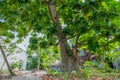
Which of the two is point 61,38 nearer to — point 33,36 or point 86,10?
point 33,36

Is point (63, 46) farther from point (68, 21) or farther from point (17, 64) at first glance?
point (17, 64)

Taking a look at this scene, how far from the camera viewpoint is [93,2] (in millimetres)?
5211

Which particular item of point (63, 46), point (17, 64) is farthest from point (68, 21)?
point (17, 64)

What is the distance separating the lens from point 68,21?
23.6ft

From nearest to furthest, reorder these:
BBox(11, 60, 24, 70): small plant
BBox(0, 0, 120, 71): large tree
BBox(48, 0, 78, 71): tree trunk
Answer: BBox(0, 0, 120, 71): large tree → BBox(48, 0, 78, 71): tree trunk → BBox(11, 60, 24, 70): small plant

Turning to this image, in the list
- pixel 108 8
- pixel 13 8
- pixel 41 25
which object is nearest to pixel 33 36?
pixel 41 25

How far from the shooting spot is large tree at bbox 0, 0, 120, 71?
5400 mm

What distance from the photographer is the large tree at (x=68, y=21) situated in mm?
5400

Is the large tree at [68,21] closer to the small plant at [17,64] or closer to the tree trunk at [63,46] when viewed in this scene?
the tree trunk at [63,46]

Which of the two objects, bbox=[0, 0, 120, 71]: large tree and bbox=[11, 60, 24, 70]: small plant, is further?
bbox=[11, 60, 24, 70]: small plant

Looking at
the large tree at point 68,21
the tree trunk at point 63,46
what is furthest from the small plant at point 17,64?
the tree trunk at point 63,46

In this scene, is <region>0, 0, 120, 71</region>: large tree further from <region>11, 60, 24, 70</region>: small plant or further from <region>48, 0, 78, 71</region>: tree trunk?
<region>11, 60, 24, 70</region>: small plant

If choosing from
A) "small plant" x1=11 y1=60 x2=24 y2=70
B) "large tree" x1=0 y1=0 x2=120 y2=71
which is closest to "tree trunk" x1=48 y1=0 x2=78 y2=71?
"large tree" x1=0 y1=0 x2=120 y2=71

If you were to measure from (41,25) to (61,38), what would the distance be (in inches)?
29.5
